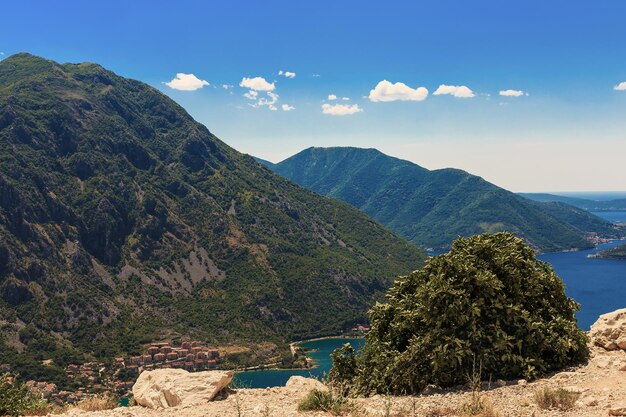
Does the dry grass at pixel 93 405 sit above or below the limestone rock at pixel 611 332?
below

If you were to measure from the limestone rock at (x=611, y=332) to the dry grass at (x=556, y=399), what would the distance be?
556cm

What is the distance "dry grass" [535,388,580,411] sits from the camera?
10.8 meters

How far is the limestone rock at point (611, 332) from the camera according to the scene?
51.3 feet

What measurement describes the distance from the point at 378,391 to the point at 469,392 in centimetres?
318

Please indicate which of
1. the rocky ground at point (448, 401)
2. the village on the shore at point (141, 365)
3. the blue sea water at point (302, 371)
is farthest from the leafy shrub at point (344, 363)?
the village on the shore at point (141, 365)

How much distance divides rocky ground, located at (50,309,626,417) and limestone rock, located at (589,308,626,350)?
14.6 inches

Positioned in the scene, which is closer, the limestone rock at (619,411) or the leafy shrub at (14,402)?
the limestone rock at (619,411)

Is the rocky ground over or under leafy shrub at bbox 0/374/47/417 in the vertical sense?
under

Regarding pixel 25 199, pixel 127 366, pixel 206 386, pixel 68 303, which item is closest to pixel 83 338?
pixel 68 303

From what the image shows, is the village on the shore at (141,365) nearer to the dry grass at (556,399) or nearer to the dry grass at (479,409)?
the dry grass at (479,409)

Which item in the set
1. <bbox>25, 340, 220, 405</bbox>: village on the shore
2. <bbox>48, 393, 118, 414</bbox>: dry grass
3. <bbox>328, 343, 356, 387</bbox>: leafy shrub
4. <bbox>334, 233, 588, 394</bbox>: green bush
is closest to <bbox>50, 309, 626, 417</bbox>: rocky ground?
<bbox>48, 393, 118, 414</bbox>: dry grass

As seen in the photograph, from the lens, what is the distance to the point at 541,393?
11.3 m

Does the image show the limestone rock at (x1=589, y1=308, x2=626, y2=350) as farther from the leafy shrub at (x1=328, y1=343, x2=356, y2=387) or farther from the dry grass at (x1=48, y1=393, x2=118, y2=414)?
the dry grass at (x1=48, y1=393, x2=118, y2=414)

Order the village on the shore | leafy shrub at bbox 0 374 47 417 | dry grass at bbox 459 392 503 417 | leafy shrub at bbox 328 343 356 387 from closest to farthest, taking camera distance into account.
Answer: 1. dry grass at bbox 459 392 503 417
2. leafy shrub at bbox 0 374 47 417
3. leafy shrub at bbox 328 343 356 387
4. the village on the shore
